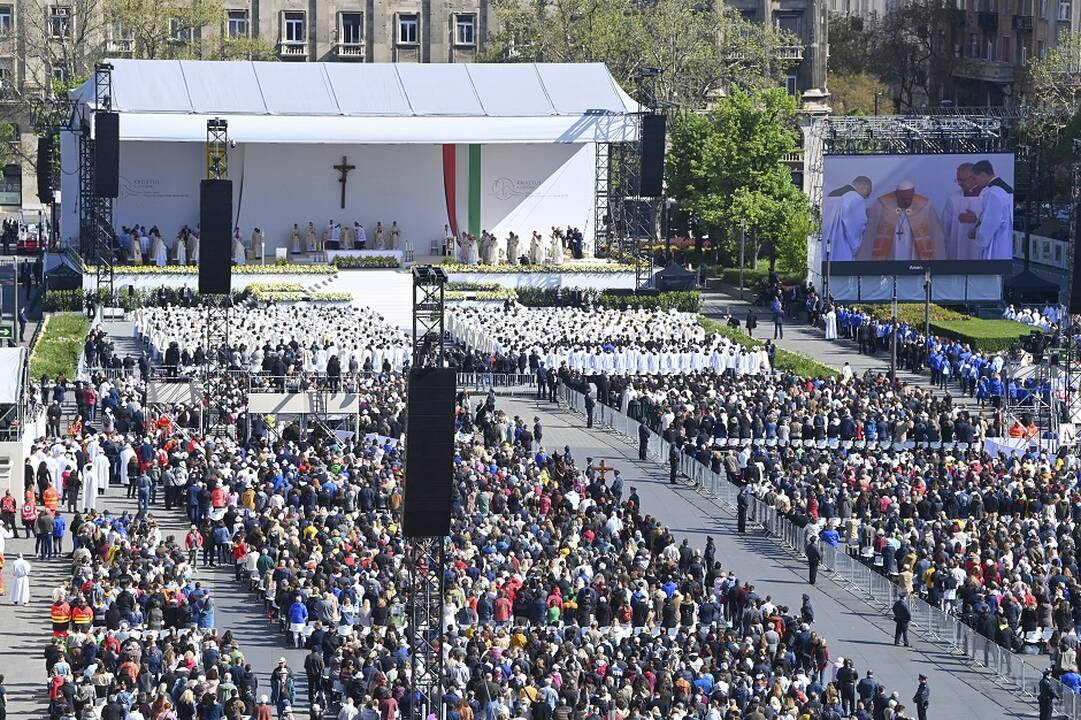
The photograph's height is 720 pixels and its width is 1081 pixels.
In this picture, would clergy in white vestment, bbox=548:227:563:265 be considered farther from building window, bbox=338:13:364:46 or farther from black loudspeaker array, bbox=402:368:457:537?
black loudspeaker array, bbox=402:368:457:537

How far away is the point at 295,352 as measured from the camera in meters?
59.8

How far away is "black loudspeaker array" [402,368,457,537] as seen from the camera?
32.4m

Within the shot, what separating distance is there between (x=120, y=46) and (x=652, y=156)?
32721 mm

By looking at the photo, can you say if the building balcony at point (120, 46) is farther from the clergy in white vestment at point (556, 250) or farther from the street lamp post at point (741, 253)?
the street lamp post at point (741, 253)

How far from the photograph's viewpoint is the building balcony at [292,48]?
10419cm

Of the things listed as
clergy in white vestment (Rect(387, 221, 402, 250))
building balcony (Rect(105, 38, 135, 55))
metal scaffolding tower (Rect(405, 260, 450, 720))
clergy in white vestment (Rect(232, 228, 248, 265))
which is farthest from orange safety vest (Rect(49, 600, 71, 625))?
building balcony (Rect(105, 38, 135, 55))

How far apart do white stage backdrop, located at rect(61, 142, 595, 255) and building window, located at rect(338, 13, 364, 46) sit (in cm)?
2327

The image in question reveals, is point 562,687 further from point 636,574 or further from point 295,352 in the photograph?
point 295,352

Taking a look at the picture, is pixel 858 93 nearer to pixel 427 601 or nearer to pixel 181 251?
pixel 181 251

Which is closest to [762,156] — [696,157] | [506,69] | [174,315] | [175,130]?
[696,157]

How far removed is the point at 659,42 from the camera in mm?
94688

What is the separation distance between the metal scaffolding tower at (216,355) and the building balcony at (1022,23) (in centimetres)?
4953

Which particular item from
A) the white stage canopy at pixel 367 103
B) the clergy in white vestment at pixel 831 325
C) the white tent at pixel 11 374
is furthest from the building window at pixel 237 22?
the white tent at pixel 11 374

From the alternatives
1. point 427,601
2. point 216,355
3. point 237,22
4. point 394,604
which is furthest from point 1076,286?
point 237,22
